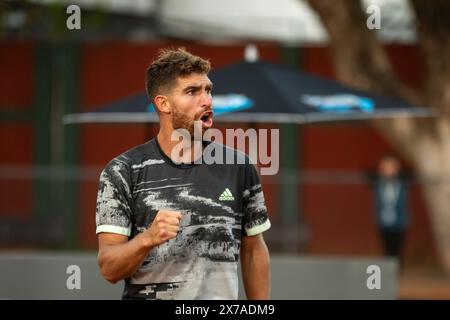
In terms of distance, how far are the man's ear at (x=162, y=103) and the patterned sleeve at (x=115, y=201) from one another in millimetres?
289

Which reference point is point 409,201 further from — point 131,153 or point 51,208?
point 131,153

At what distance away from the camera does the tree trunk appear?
1634 centimetres

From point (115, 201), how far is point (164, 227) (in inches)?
17.7

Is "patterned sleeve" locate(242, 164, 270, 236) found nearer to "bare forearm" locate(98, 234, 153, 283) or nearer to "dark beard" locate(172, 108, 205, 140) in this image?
"dark beard" locate(172, 108, 205, 140)

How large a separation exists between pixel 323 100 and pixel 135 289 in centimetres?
700

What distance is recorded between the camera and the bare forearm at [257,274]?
16.6 feet

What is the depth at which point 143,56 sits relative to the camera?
2073 centimetres
